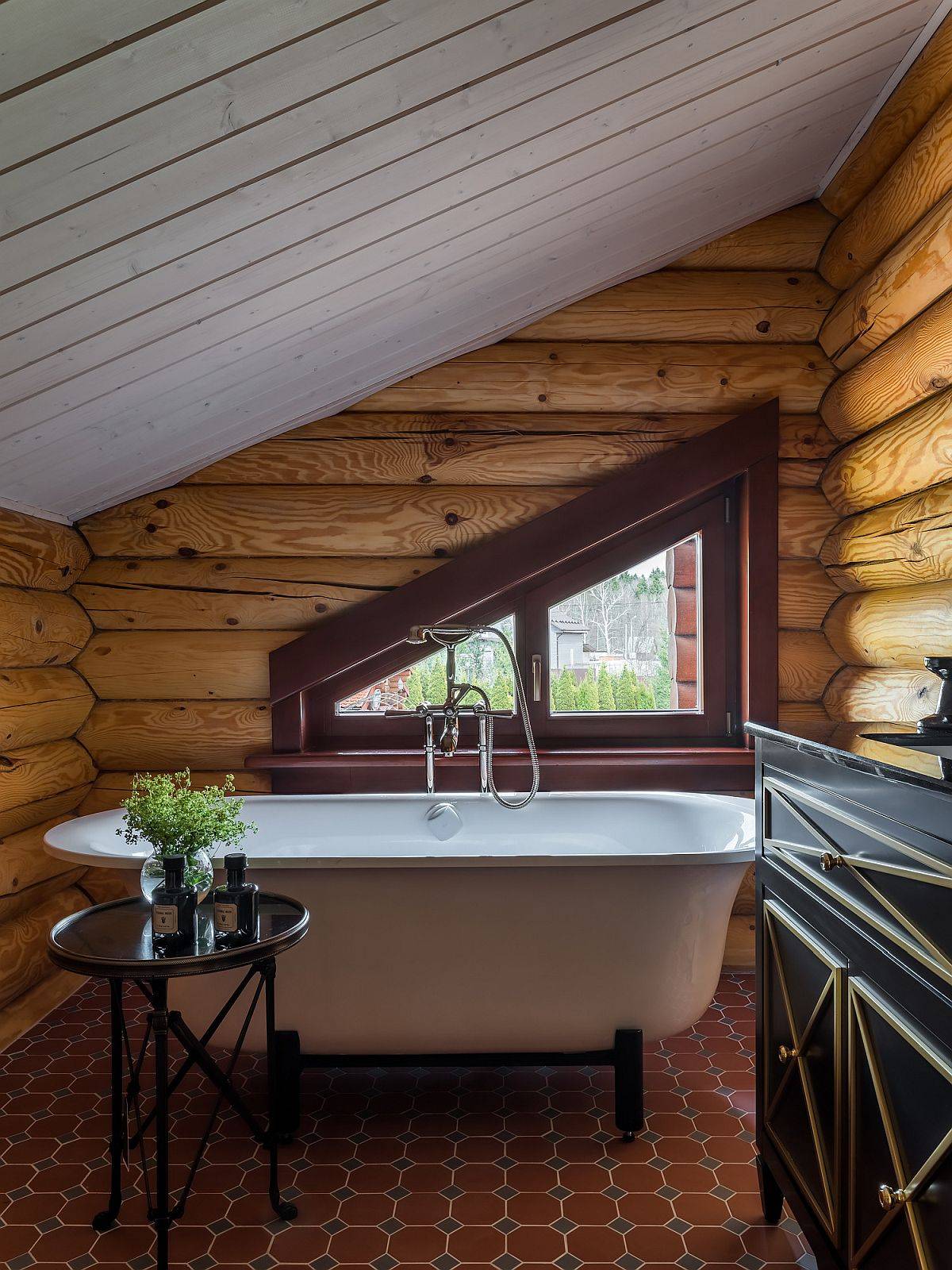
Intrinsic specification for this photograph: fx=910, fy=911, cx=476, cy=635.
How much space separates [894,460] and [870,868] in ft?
5.82

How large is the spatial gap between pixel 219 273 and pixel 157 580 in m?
1.58

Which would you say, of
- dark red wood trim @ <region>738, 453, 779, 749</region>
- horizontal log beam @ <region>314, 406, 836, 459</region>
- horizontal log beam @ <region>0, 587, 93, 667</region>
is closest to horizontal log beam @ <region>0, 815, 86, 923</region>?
horizontal log beam @ <region>0, 587, 93, 667</region>

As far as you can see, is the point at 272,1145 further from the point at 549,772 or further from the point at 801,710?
the point at 801,710

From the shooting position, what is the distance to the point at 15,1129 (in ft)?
7.57

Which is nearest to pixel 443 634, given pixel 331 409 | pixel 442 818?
pixel 442 818

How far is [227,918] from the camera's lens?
5.91ft

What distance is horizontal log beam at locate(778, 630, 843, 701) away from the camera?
10.9ft

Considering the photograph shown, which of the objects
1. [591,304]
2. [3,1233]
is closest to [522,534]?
[591,304]

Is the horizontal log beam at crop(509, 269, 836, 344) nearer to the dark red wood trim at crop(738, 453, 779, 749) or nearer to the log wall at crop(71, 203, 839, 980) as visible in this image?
the log wall at crop(71, 203, 839, 980)

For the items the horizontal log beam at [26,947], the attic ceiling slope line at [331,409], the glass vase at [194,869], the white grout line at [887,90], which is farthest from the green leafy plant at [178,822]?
the white grout line at [887,90]

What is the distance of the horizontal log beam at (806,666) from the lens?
333 centimetres

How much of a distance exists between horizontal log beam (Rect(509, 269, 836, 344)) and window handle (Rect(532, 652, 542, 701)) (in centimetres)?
118

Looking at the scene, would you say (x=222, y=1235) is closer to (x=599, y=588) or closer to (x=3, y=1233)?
(x=3, y=1233)

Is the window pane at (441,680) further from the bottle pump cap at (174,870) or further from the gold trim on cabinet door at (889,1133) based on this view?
the gold trim on cabinet door at (889,1133)
